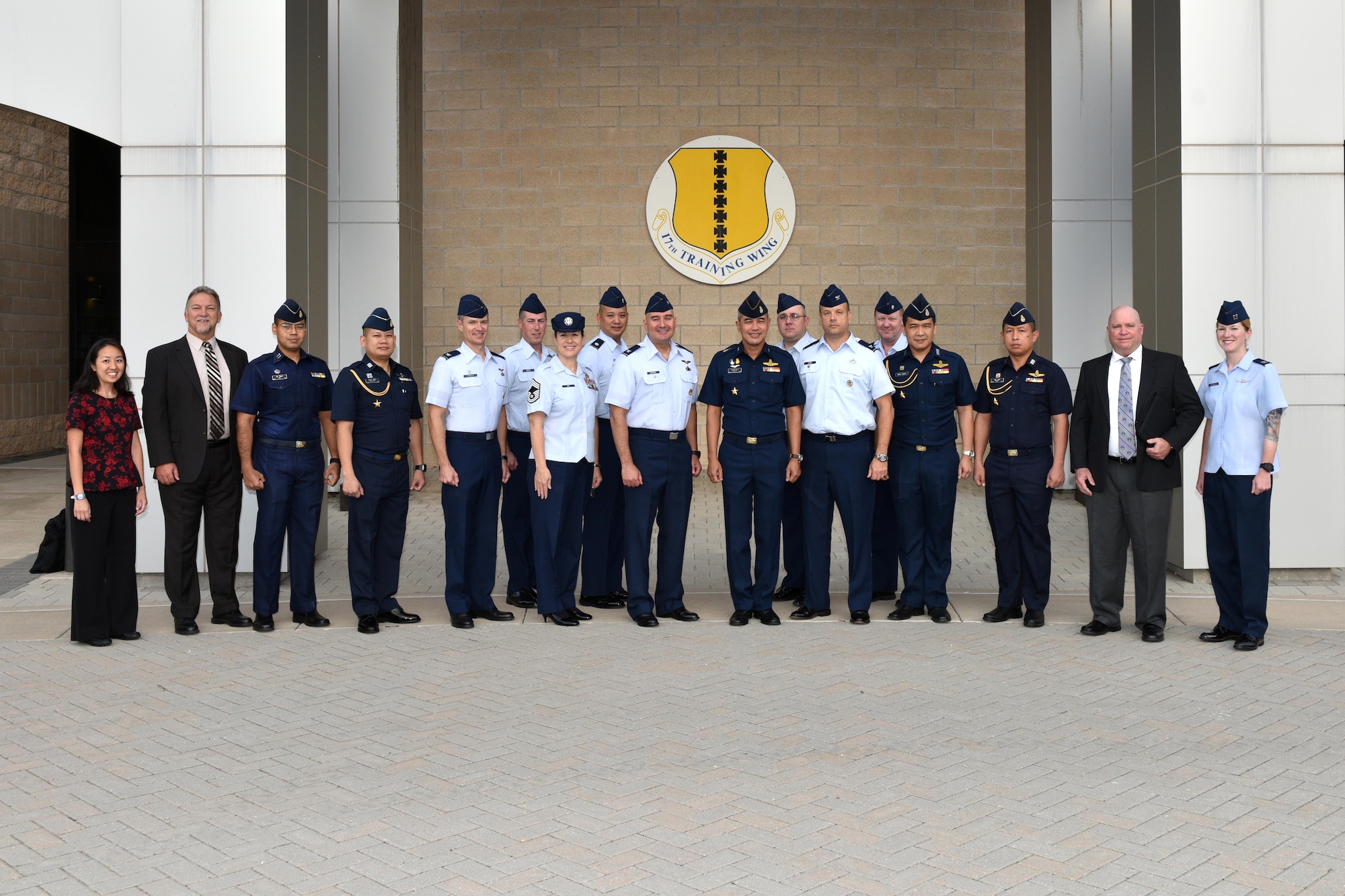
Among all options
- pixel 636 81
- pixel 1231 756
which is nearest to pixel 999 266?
pixel 636 81

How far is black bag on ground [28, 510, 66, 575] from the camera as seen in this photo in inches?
337

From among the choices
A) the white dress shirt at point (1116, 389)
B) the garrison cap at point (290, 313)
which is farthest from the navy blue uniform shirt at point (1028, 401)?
the garrison cap at point (290, 313)

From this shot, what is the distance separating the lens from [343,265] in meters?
12.5

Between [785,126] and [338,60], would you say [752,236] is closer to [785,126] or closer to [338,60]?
[785,126]

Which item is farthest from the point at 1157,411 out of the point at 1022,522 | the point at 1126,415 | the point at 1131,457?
the point at 1022,522

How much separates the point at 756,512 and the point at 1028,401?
5.18 ft

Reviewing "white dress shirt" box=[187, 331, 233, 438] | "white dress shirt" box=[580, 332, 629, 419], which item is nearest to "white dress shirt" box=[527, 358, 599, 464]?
"white dress shirt" box=[580, 332, 629, 419]

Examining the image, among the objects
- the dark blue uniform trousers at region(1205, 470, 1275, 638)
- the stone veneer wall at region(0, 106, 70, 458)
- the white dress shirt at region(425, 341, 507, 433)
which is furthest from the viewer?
the stone veneer wall at region(0, 106, 70, 458)

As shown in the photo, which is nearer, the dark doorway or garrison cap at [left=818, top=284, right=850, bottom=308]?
garrison cap at [left=818, top=284, right=850, bottom=308]

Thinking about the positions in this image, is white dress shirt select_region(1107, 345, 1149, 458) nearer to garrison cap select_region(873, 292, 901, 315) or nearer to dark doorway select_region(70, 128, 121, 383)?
garrison cap select_region(873, 292, 901, 315)

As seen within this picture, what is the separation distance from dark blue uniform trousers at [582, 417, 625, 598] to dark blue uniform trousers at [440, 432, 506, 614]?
0.63 meters

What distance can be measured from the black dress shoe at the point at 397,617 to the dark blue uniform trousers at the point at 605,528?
3.58 feet

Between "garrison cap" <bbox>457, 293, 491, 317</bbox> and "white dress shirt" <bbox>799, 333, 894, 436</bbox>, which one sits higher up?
"garrison cap" <bbox>457, 293, 491, 317</bbox>

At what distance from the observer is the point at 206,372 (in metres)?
6.81
